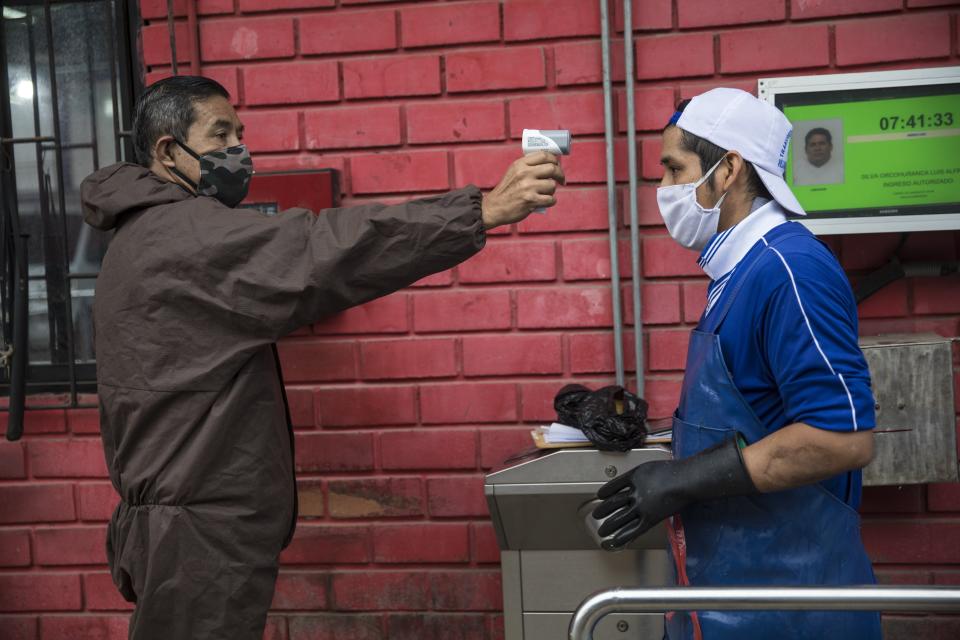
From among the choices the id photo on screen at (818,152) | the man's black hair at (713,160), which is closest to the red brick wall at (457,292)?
the id photo on screen at (818,152)

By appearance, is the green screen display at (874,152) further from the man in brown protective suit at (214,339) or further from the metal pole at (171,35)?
the metal pole at (171,35)

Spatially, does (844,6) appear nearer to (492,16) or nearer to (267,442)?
(492,16)

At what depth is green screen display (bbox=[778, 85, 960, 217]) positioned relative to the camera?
299 centimetres

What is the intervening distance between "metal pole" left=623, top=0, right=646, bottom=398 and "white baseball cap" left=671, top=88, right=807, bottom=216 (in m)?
1.22

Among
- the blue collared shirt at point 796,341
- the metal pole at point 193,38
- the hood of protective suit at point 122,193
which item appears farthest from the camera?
the metal pole at point 193,38

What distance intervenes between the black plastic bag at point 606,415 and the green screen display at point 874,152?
3.04 ft

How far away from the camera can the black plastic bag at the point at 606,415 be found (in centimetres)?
263

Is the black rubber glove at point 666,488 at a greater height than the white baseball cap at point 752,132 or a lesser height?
lesser

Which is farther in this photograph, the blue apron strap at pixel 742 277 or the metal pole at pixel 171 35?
the metal pole at pixel 171 35

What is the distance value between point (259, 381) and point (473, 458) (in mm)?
1307

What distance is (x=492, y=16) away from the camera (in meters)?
3.27

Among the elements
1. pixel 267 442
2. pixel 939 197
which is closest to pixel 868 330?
pixel 939 197

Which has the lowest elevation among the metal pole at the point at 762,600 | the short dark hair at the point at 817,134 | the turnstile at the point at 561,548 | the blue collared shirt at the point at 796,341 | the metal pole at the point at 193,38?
the turnstile at the point at 561,548

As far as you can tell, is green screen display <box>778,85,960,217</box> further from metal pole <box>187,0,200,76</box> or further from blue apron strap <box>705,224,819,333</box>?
metal pole <box>187,0,200,76</box>
